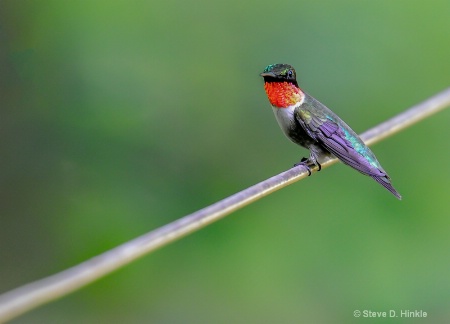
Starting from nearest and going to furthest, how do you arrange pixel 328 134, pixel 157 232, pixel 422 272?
1. pixel 157 232
2. pixel 328 134
3. pixel 422 272

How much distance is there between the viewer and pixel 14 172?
8.95 ft

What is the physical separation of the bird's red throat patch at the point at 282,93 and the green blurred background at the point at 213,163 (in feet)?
3.27

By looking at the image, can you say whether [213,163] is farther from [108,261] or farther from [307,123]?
[108,261]

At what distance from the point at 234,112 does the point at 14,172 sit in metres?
0.98

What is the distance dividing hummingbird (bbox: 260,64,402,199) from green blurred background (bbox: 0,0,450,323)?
3.15ft

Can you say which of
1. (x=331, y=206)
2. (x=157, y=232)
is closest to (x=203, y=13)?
(x=331, y=206)

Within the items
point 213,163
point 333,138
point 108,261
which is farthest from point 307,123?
point 108,261

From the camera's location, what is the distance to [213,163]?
2.76 m

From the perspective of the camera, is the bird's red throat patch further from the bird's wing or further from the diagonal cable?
the diagonal cable

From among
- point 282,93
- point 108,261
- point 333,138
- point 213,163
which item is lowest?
point 108,261

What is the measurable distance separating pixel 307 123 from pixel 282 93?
0.11 meters

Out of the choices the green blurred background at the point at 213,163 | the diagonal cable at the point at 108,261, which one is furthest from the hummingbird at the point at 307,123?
the green blurred background at the point at 213,163

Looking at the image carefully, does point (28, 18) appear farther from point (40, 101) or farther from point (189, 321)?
point (189, 321)

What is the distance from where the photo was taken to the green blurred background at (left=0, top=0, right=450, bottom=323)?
2668 millimetres
